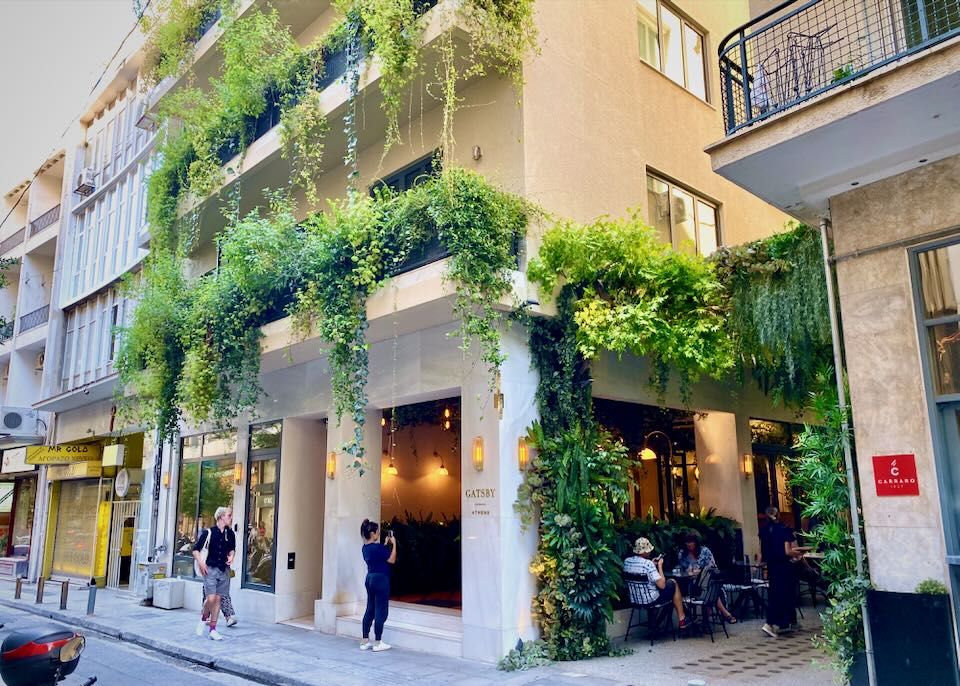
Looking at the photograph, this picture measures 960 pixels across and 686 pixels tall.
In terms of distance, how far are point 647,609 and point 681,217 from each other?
6691 mm

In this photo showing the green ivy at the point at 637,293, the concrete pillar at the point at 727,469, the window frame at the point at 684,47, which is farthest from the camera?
the window frame at the point at 684,47

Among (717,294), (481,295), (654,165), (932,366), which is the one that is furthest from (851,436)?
(654,165)

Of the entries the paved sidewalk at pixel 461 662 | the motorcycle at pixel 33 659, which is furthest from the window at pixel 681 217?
the motorcycle at pixel 33 659

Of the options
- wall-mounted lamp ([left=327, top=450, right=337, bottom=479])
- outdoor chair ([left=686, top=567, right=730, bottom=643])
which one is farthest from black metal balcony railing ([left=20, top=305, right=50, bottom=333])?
outdoor chair ([left=686, top=567, right=730, bottom=643])

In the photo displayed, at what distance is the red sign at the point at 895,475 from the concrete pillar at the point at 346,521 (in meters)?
7.36

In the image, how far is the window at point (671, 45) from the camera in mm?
13391

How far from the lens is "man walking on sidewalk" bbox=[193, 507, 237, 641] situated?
11.3 metres

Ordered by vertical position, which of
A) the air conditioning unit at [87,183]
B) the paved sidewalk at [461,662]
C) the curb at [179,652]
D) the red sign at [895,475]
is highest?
the air conditioning unit at [87,183]

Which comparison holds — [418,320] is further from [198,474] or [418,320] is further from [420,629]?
[198,474]

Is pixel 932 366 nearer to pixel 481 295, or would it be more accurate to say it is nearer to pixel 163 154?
pixel 481 295

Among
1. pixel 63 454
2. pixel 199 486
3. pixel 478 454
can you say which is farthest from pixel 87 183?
pixel 478 454

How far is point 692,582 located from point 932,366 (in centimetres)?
524

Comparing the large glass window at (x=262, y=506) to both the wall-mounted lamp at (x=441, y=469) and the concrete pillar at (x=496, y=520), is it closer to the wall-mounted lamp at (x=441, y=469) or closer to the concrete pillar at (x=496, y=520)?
the wall-mounted lamp at (x=441, y=469)

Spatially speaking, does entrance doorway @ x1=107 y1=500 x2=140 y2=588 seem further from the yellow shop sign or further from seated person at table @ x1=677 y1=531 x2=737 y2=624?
seated person at table @ x1=677 y1=531 x2=737 y2=624
